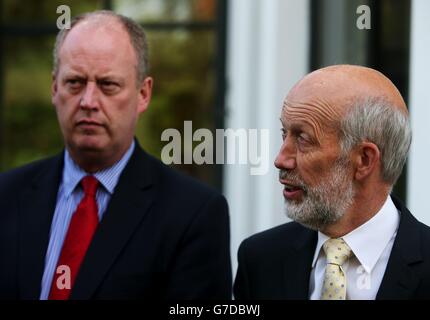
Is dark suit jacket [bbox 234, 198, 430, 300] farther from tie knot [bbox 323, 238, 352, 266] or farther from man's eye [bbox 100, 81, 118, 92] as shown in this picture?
man's eye [bbox 100, 81, 118, 92]

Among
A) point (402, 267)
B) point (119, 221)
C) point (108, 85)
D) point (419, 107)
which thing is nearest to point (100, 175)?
point (119, 221)

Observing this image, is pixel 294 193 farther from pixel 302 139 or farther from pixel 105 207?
pixel 105 207

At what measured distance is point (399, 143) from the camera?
3.39 meters

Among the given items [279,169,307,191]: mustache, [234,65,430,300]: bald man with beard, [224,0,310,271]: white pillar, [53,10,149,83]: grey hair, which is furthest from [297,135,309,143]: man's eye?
[224,0,310,271]: white pillar

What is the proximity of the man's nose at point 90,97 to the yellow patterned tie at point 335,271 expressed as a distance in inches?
46.5

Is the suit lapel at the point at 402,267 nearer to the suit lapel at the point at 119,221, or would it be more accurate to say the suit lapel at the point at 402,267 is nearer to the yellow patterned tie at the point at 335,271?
the yellow patterned tie at the point at 335,271

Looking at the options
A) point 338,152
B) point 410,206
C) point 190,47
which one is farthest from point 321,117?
point 190,47

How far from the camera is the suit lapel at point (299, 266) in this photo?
3.42m

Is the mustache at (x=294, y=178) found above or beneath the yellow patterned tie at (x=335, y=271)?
above

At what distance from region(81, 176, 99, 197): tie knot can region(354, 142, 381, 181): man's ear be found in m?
1.17

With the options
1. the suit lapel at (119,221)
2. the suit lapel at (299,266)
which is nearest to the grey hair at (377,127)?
the suit lapel at (299,266)
